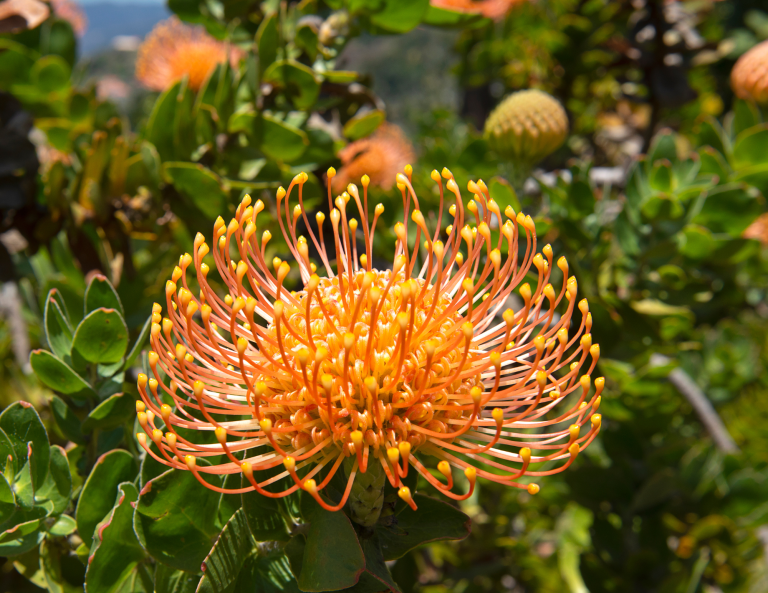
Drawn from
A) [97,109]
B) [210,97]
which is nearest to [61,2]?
[97,109]

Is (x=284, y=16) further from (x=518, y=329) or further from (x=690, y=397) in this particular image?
(x=690, y=397)

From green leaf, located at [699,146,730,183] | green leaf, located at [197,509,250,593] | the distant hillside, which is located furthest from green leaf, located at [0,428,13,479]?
the distant hillside

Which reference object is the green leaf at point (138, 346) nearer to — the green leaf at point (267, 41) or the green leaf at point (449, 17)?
the green leaf at point (267, 41)

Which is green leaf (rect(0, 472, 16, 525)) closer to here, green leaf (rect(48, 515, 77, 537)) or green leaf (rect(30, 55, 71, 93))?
green leaf (rect(48, 515, 77, 537))

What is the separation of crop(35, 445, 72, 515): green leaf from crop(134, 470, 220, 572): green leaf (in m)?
0.16

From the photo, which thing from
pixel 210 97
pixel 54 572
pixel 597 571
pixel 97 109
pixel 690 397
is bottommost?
pixel 597 571

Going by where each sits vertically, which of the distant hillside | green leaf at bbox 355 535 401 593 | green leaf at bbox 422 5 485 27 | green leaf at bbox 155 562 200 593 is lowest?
the distant hillside

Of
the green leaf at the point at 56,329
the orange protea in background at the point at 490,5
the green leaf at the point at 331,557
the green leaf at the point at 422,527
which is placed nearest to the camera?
the green leaf at the point at 331,557

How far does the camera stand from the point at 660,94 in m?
1.92

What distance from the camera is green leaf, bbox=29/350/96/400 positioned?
692 millimetres

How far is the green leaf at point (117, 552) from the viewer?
1.97ft

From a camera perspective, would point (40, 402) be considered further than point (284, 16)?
Yes

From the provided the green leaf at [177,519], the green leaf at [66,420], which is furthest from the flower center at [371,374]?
the green leaf at [66,420]

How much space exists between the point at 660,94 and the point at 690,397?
3.54 feet
